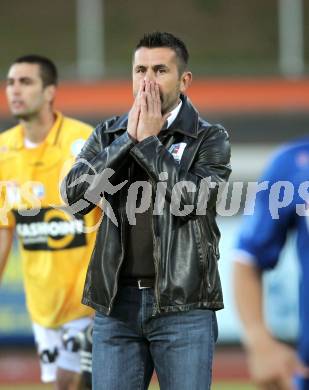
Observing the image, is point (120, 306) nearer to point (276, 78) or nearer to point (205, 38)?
point (276, 78)

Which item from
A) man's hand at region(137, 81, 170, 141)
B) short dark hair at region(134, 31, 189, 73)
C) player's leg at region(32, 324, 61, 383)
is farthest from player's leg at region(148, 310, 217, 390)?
player's leg at region(32, 324, 61, 383)

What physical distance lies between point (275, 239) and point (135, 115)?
49.6 inches

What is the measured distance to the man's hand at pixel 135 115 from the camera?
371 cm

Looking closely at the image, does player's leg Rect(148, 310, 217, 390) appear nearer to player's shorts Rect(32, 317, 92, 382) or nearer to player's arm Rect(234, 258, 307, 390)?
player's arm Rect(234, 258, 307, 390)

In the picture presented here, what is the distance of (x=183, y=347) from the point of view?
Answer: 369 centimetres

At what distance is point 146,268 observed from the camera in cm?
372

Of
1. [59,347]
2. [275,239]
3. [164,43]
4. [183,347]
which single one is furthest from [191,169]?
[59,347]

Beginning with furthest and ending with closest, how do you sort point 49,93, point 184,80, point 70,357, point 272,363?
point 49,93, point 70,357, point 184,80, point 272,363

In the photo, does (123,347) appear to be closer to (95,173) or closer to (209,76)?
(95,173)

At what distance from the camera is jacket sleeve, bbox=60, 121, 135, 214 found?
A: 12.2ft

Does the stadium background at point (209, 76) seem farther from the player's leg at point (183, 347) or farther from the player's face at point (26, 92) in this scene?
the player's leg at point (183, 347)

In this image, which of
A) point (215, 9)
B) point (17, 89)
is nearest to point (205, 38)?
point (215, 9)

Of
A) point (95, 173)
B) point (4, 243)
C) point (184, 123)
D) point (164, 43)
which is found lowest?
point (4, 243)

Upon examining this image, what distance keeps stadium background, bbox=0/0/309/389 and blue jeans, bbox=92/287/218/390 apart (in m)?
5.45
